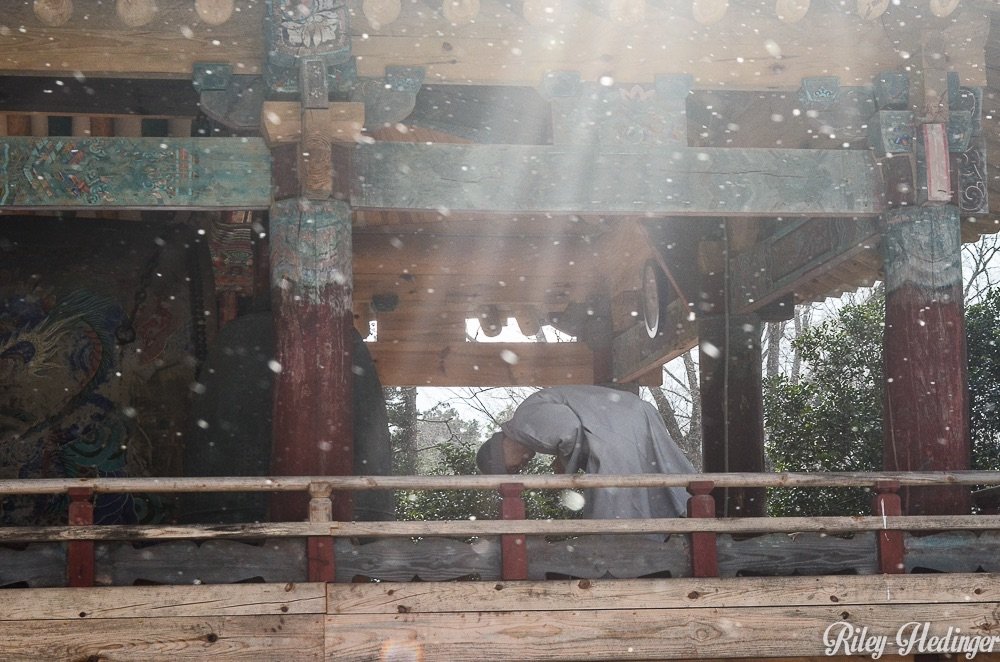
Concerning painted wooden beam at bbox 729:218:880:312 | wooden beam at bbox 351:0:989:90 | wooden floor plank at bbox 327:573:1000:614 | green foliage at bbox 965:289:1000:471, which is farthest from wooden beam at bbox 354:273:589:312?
wooden floor plank at bbox 327:573:1000:614

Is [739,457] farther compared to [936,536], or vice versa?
[739,457]

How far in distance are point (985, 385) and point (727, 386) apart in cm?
315

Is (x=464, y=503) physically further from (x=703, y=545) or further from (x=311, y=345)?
(x=703, y=545)

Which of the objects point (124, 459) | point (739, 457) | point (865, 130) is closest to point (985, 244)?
point (739, 457)

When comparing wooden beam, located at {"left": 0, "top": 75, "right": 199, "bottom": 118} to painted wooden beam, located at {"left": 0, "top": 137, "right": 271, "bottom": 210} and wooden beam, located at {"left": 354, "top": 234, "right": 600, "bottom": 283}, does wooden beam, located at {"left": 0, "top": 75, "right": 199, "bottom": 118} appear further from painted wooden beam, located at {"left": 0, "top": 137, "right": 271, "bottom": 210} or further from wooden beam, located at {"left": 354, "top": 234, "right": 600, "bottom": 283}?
wooden beam, located at {"left": 354, "top": 234, "right": 600, "bottom": 283}

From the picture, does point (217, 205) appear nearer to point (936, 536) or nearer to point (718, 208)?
point (718, 208)

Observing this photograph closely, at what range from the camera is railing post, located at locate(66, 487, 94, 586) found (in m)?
5.41

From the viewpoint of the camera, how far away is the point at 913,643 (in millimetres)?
5793

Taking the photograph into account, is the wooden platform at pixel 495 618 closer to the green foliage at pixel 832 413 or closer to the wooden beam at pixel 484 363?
the green foliage at pixel 832 413

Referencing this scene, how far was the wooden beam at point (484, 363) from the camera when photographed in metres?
12.5

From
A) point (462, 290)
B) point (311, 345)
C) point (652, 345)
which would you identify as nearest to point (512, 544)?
point (311, 345)

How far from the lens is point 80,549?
5430 mm

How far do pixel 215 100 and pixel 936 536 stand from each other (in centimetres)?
427

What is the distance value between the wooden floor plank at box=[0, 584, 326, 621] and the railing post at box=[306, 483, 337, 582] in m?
0.07
